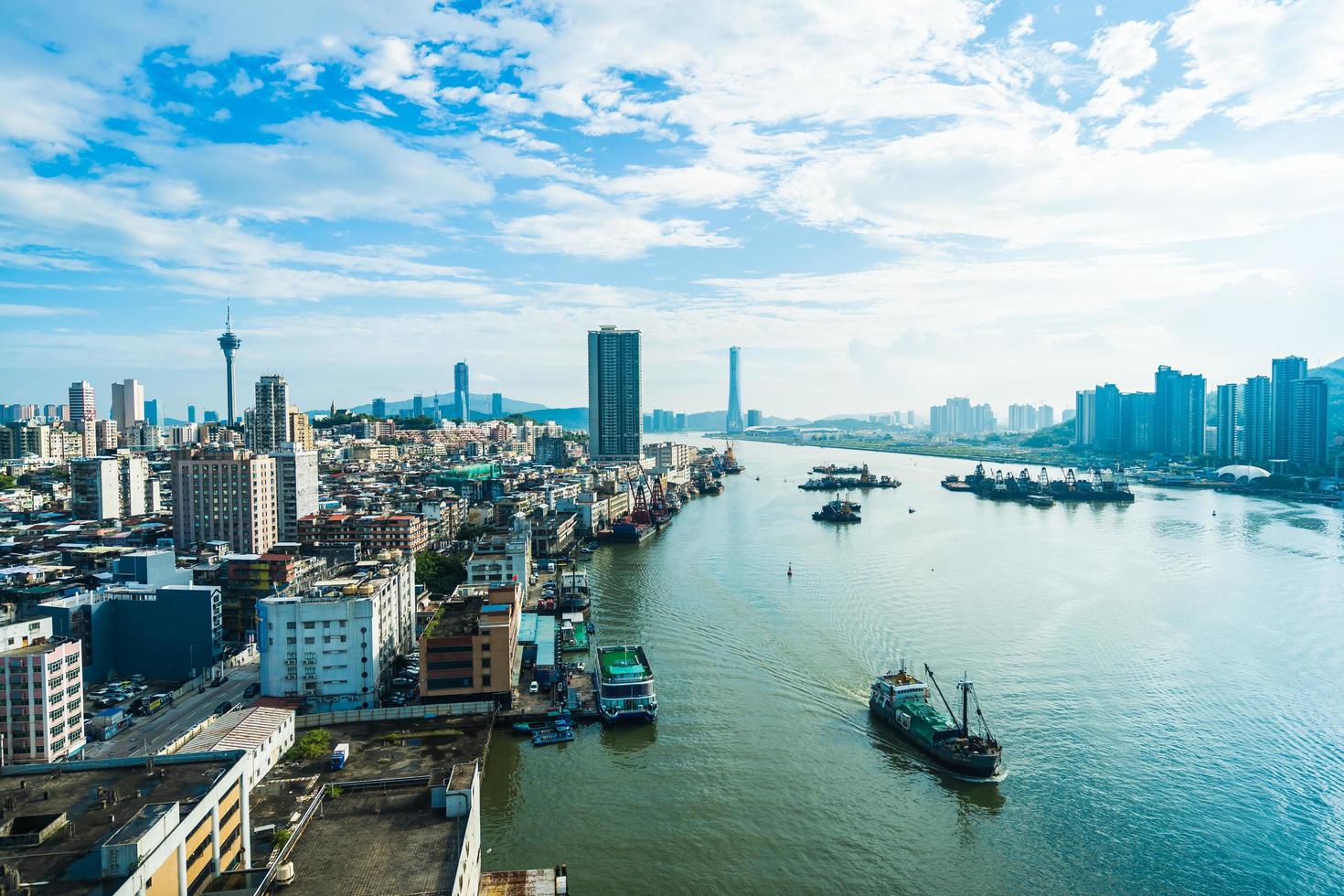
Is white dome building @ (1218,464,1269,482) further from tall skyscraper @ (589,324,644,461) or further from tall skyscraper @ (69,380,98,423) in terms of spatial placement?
tall skyscraper @ (69,380,98,423)

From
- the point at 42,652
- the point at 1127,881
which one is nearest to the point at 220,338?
the point at 42,652

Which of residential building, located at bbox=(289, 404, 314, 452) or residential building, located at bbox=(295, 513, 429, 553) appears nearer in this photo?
residential building, located at bbox=(295, 513, 429, 553)

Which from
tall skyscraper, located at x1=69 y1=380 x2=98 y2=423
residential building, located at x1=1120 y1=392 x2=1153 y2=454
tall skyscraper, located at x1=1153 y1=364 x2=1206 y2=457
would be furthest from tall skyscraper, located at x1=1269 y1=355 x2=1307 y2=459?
tall skyscraper, located at x1=69 y1=380 x2=98 y2=423

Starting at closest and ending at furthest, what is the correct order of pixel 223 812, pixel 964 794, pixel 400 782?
1. pixel 223 812
2. pixel 400 782
3. pixel 964 794

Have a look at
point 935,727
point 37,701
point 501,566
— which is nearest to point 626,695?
point 935,727

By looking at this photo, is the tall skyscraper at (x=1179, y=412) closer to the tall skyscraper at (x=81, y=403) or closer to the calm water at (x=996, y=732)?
the calm water at (x=996, y=732)

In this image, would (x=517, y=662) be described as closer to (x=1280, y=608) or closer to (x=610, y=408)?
(x=1280, y=608)

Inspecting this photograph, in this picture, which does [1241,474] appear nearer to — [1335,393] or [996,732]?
[1335,393]

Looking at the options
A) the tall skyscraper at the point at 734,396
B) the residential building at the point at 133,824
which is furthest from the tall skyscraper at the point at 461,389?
the residential building at the point at 133,824
